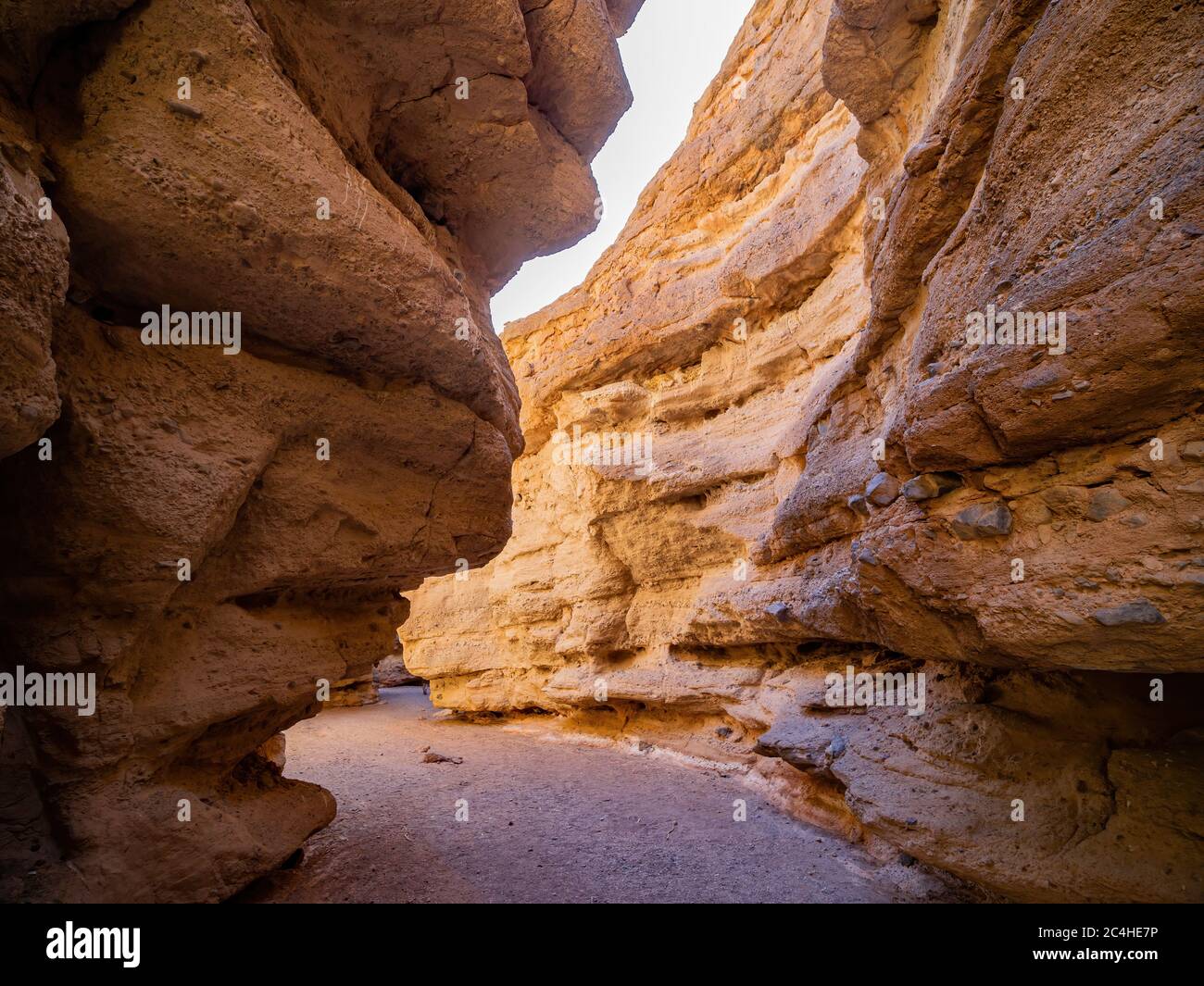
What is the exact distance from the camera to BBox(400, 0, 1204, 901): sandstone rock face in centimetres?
235

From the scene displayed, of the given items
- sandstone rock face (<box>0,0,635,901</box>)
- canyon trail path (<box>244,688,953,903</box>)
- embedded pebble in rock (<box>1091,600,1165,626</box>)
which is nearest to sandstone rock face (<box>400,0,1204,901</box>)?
embedded pebble in rock (<box>1091,600,1165,626</box>)

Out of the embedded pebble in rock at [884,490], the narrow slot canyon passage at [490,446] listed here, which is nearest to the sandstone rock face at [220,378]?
the narrow slot canyon passage at [490,446]

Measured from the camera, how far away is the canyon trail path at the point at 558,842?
396 centimetres

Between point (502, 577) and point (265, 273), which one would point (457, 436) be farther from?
point (502, 577)

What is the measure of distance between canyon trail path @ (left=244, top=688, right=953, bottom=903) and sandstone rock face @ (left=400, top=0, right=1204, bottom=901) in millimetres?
654

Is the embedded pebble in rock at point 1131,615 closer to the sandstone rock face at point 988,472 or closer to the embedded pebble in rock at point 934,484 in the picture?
the sandstone rock face at point 988,472

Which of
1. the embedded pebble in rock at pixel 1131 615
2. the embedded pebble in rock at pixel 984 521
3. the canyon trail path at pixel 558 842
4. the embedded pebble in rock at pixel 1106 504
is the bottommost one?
the canyon trail path at pixel 558 842

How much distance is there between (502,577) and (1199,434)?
12.0m

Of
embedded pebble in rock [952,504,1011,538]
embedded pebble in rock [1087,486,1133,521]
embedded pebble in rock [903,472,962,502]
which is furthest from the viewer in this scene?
Result: embedded pebble in rock [903,472,962,502]

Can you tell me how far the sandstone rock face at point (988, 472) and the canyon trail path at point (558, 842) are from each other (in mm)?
654

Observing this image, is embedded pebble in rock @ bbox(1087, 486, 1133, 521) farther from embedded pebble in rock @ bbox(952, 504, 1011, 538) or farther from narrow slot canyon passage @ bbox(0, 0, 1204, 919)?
embedded pebble in rock @ bbox(952, 504, 1011, 538)

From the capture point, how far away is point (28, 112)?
7.99ft

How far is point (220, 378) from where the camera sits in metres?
3.14

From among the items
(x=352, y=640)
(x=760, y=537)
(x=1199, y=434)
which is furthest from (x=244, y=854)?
(x=760, y=537)
